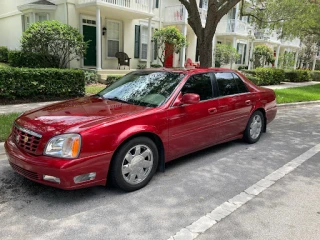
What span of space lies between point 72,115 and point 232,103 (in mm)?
2962

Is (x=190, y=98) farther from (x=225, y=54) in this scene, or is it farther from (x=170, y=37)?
(x=225, y=54)

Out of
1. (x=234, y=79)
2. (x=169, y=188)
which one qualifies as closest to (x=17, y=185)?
(x=169, y=188)

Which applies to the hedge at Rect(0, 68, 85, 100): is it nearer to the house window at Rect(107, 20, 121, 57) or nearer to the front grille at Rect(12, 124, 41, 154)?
the front grille at Rect(12, 124, 41, 154)

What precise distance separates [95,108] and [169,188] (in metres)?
1.50

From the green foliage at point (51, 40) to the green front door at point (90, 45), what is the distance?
2.42m

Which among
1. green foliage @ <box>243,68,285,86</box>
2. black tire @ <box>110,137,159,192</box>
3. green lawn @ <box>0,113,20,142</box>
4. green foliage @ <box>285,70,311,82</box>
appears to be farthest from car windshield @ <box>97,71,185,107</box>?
green foliage @ <box>285,70,311,82</box>

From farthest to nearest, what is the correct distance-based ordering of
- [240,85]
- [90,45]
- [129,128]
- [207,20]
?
[90,45] < [207,20] < [240,85] < [129,128]

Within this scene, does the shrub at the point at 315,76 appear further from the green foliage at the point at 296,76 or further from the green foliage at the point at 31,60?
the green foliage at the point at 31,60

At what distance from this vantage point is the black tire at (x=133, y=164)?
11.9ft

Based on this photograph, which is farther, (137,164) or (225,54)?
(225,54)

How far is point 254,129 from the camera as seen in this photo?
6227mm

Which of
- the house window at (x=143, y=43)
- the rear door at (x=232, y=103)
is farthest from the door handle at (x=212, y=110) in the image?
the house window at (x=143, y=43)

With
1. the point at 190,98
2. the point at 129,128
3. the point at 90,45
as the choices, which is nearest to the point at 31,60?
the point at 90,45

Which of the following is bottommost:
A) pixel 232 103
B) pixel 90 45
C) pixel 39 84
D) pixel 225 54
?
pixel 39 84
